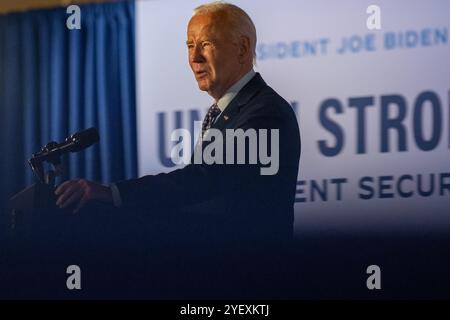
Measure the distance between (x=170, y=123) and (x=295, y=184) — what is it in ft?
1.25

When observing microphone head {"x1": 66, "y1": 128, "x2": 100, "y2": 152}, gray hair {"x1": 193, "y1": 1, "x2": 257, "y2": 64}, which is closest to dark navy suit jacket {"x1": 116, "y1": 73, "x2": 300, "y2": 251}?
gray hair {"x1": 193, "y1": 1, "x2": 257, "y2": 64}

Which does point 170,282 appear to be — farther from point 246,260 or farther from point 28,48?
point 28,48

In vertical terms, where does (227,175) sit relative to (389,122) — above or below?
below

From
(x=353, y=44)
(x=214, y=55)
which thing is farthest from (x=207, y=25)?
(x=353, y=44)

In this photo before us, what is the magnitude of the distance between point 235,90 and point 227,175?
0.23 m

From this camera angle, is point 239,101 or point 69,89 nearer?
point 239,101

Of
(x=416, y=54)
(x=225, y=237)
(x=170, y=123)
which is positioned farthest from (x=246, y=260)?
(x=416, y=54)

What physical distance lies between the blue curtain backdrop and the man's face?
0.19 m

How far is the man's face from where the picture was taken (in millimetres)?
3342

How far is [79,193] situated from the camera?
340 centimetres

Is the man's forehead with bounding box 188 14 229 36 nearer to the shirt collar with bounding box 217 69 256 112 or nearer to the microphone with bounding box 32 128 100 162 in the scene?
the shirt collar with bounding box 217 69 256 112

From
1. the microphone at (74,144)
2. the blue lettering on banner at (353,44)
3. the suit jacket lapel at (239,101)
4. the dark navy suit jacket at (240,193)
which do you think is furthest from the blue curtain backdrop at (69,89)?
the blue lettering on banner at (353,44)

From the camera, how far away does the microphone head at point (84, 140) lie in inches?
134

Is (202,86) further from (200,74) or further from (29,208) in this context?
(29,208)
